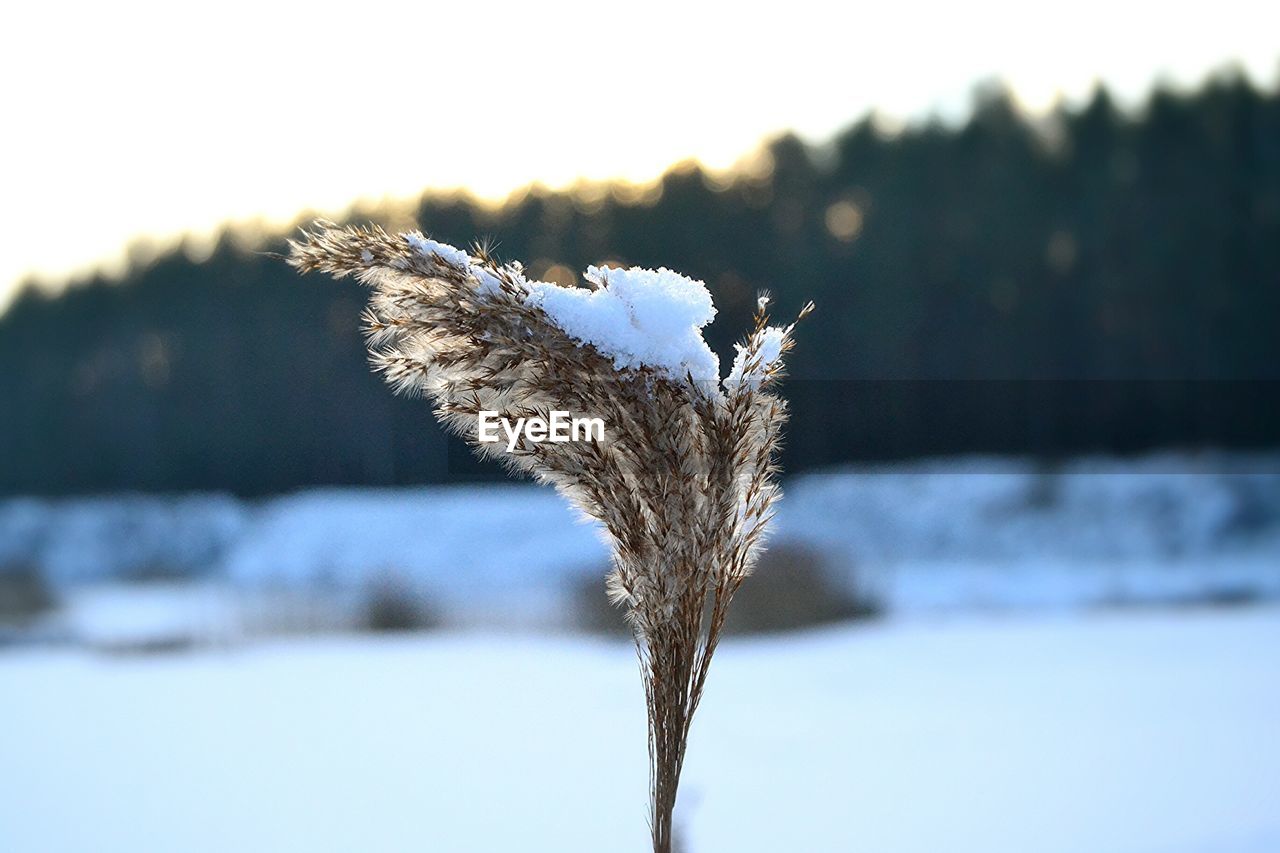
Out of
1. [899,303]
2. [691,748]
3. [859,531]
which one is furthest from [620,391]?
[899,303]

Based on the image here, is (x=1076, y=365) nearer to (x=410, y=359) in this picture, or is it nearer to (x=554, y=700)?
(x=554, y=700)

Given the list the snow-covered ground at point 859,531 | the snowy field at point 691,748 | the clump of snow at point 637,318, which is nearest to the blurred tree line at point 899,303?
the snow-covered ground at point 859,531

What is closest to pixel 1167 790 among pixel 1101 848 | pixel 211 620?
pixel 1101 848

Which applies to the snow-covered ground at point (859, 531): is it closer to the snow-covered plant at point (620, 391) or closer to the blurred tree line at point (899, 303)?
the blurred tree line at point (899, 303)

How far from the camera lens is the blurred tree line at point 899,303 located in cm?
1783

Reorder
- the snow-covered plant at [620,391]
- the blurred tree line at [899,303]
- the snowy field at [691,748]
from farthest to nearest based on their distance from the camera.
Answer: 1. the blurred tree line at [899,303]
2. the snowy field at [691,748]
3. the snow-covered plant at [620,391]

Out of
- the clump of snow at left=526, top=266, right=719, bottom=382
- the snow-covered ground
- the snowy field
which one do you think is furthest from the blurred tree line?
the clump of snow at left=526, top=266, right=719, bottom=382

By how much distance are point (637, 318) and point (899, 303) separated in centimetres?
1787

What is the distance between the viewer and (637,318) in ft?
7.07

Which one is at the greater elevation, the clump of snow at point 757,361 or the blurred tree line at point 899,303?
the blurred tree line at point 899,303

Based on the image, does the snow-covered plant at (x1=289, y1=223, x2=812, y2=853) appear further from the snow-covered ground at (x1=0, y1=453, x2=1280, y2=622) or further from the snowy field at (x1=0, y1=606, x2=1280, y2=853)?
the snow-covered ground at (x1=0, y1=453, x2=1280, y2=622)

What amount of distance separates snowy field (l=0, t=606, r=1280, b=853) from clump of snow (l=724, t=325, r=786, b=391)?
3.06ft

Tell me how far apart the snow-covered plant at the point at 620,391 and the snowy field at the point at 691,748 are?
61cm

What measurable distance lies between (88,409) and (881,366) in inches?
579
